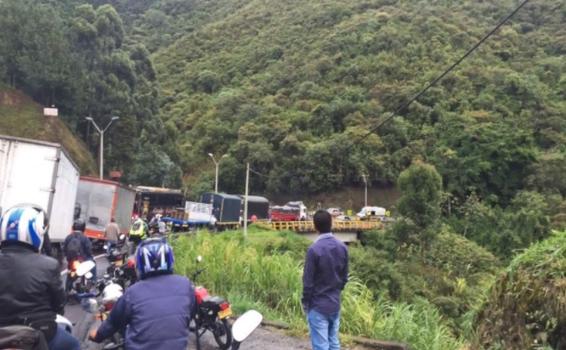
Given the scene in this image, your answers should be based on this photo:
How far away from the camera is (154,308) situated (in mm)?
3479

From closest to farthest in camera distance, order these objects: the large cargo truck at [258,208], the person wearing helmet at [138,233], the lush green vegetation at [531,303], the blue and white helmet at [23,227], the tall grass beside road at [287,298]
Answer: the blue and white helmet at [23,227], the lush green vegetation at [531,303], the tall grass beside road at [287,298], the person wearing helmet at [138,233], the large cargo truck at [258,208]

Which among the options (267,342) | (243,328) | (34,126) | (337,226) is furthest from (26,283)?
(337,226)

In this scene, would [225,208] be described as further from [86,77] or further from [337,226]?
[86,77]

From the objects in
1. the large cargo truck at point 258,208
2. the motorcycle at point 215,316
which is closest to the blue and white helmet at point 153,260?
the motorcycle at point 215,316

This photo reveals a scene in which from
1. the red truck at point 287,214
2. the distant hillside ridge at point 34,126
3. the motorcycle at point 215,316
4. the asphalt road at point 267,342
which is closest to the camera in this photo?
the motorcycle at point 215,316

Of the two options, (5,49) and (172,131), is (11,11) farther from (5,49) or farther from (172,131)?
(172,131)

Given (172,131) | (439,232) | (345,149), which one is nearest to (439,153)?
(345,149)

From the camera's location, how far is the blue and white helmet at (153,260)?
364 cm

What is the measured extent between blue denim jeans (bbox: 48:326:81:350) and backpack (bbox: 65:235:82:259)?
20.7 ft

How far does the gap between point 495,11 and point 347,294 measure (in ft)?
318

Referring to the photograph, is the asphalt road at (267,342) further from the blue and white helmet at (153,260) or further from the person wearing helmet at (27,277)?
the blue and white helmet at (153,260)

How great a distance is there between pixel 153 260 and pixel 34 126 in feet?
148

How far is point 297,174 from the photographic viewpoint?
64.8m

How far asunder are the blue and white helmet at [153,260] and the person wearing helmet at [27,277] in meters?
0.53
